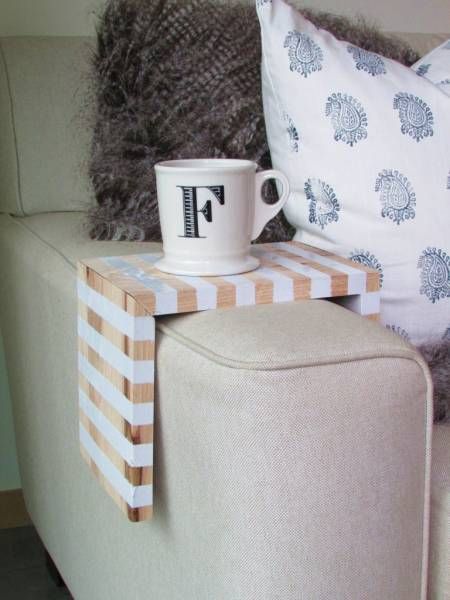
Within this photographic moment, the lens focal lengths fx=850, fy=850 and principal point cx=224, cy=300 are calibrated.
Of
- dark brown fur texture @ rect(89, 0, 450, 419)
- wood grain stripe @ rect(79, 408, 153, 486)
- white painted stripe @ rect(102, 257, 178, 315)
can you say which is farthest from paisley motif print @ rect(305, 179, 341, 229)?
wood grain stripe @ rect(79, 408, 153, 486)

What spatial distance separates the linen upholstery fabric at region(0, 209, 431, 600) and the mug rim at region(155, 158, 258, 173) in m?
0.13

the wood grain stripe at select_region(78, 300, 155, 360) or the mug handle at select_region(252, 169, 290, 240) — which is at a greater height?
the mug handle at select_region(252, 169, 290, 240)

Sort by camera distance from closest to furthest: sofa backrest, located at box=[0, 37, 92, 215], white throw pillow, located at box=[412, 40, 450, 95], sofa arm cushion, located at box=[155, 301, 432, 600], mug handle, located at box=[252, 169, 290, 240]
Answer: sofa arm cushion, located at box=[155, 301, 432, 600]
mug handle, located at box=[252, 169, 290, 240]
white throw pillow, located at box=[412, 40, 450, 95]
sofa backrest, located at box=[0, 37, 92, 215]

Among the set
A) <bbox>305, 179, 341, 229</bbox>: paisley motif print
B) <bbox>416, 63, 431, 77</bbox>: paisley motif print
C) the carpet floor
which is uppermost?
<bbox>416, 63, 431, 77</bbox>: paisley motif print

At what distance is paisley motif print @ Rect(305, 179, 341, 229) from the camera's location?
879 mm

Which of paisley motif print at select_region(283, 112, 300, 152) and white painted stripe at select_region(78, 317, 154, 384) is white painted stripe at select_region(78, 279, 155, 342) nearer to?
white painted stripe at select_region(78, 317, 154, 384)

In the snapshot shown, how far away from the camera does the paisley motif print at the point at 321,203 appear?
88cm

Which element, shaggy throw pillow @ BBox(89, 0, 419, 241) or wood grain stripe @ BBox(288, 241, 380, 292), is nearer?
wood grain stripe @ BBox(288, 241, 380, 292)

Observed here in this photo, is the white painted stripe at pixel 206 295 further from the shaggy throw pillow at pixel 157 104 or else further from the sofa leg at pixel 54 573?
the sofa leg at pixel 54 573

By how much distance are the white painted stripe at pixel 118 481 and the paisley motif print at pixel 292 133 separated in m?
0.37

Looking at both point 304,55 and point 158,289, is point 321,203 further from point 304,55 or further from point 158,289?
point 158,289

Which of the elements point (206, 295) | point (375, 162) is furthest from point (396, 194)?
point (206, 295)

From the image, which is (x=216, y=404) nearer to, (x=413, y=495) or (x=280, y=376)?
(x=280, y=376)

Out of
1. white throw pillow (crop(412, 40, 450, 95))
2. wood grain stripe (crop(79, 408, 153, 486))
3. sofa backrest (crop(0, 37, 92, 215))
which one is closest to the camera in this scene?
wood grain stripe (crop(79, 408, 153, 486))
